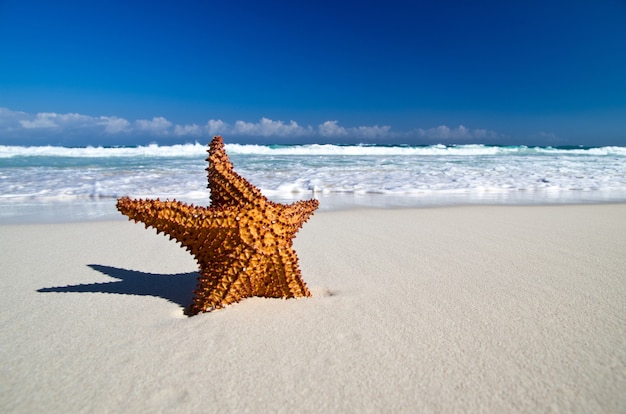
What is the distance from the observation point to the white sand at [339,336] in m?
1.78

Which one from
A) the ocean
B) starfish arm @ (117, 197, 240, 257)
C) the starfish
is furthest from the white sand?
the ocean

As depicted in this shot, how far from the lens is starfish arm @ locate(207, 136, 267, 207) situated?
2.73 metres

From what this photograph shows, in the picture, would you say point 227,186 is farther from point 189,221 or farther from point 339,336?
point 339,336

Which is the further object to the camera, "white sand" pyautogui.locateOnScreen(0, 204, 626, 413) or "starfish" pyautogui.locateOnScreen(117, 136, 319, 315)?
"starfish" pyautogui.locateOnScreen(117, 136, 319, 315)

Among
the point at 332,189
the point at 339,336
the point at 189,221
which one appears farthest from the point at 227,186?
the point at 332,189

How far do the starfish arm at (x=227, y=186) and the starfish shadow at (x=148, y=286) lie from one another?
713 mm

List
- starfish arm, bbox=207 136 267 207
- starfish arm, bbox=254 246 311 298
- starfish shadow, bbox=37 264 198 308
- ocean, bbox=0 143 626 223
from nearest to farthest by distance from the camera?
starfish arm, bbox=254 246 311 298 → starfish arm, bbox=207 136 267 207 → starfish shadow, bbox=37 264 198 308 → ocean, bbox=0 143 626 223

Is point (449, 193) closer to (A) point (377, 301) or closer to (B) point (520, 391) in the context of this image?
(A) point (377, 301)

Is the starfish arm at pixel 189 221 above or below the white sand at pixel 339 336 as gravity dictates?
above

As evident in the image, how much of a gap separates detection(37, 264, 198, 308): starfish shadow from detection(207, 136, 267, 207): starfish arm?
2.34 ft

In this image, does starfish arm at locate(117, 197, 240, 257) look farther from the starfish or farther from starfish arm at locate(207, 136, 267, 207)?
starfish arm at locate(207, 136, 267, 207)

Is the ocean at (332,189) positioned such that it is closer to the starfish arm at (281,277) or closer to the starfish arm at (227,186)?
the starfish arm at (227,186)

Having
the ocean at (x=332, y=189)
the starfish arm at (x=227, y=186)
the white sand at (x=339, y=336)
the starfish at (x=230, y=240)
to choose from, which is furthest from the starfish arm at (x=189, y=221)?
the ocean at (x=332, y=189)

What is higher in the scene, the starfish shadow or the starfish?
the starfish
